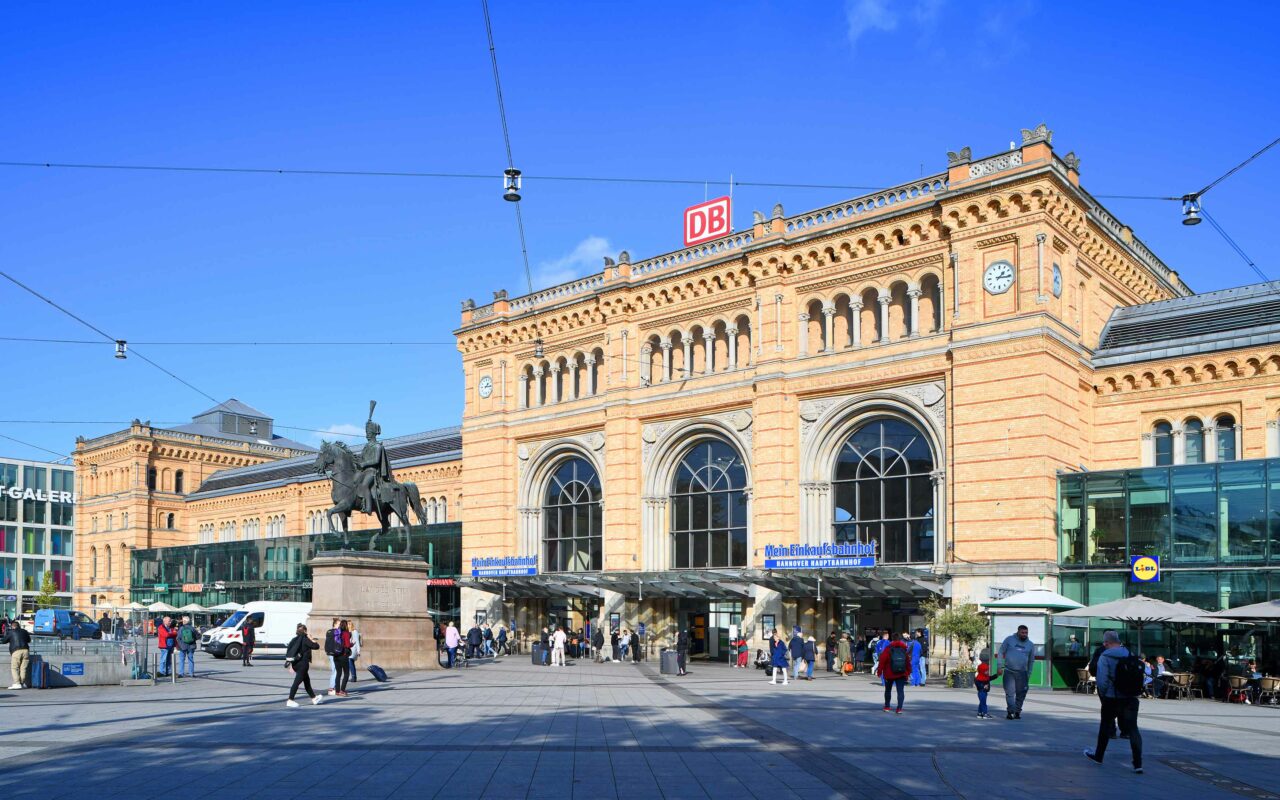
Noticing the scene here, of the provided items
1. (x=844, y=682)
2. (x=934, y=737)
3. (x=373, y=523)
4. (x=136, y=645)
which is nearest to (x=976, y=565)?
(x=844, y=682)

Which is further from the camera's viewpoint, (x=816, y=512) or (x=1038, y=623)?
(x=816, y=512)

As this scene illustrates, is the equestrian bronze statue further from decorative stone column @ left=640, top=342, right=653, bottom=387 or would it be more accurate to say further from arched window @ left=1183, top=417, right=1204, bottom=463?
arched window @ left=1183, top=417, right=1204, bottom=463

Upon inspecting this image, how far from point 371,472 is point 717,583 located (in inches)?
543

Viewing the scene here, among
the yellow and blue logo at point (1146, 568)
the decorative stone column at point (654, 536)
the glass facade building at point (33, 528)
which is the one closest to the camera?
the yellow and blue logo at point (1146, 568)

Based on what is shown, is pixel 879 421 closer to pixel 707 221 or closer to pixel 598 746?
pixel 707 221

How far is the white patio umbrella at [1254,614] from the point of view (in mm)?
29531

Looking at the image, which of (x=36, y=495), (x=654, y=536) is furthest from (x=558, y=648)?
(x=36, y=495)

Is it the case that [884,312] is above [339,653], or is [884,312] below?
above

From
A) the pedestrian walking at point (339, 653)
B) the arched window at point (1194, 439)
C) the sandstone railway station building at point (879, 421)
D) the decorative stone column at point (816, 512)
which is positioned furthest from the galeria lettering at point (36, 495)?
the arched window at point (1194, 439)

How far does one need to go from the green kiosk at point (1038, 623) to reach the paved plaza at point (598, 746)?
3.54 meters

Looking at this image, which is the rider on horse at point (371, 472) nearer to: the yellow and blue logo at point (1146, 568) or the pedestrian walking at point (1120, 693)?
the yellow and blue logo at point (1146, 568)

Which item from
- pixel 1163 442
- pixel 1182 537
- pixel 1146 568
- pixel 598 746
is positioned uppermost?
pixel 1163 442

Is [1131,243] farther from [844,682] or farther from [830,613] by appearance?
[844,682]

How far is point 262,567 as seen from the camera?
257ft
